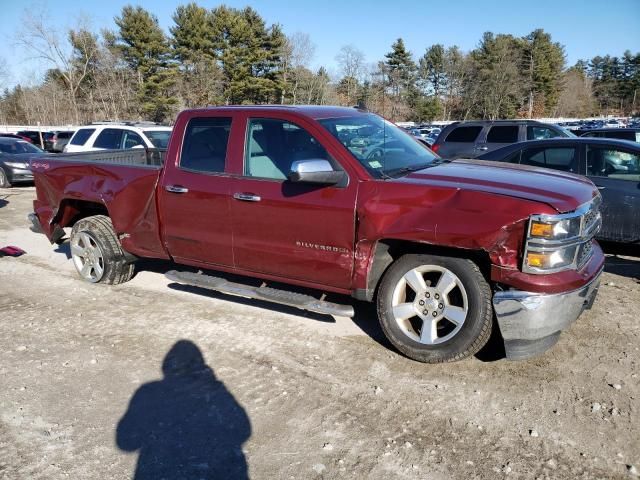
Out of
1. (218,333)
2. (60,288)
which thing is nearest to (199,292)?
(218,333)

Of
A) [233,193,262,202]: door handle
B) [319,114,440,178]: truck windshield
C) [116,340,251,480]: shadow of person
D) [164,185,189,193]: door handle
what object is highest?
[319,114,440,178]: truck windshield

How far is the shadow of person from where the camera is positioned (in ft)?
8.85

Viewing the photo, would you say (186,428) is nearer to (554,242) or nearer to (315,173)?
(315,173)

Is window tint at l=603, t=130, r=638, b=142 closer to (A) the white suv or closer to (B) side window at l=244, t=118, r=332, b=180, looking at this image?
(B) side window at l=244, t=118, r=332, b=180

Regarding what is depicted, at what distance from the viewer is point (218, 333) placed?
14.4 feet

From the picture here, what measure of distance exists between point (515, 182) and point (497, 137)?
9804mm

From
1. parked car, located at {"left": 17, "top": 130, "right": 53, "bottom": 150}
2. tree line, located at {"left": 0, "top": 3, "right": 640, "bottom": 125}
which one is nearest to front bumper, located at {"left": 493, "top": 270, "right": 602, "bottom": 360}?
parked car, located at {"left": 17, "top": 130, "right": 53, "bottom": 150}

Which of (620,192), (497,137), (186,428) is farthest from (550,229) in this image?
(497,137)

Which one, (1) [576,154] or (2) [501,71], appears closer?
(1) [576,154]

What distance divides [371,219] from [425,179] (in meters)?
0.51

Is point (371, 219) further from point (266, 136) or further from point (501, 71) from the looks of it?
point (501, 71)

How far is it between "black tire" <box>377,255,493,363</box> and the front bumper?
0.14 metres

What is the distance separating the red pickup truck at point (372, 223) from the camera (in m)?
3.33

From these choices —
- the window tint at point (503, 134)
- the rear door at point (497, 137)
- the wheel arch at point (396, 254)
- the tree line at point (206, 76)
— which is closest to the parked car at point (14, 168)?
the rear door at point (497, 137)
